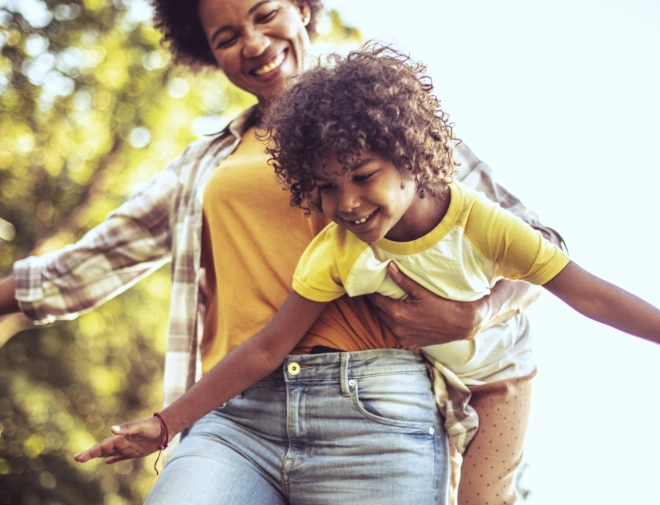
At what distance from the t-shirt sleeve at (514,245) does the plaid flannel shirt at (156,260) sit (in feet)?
2.98

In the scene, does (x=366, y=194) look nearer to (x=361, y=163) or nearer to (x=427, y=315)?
(x=361, y=163)

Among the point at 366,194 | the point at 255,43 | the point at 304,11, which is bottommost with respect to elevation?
the point at 366,194

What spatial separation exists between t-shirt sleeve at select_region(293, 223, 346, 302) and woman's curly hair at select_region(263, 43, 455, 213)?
10 centimetres

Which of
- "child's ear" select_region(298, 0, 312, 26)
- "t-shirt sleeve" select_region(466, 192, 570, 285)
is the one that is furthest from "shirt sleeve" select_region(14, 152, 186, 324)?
"t-shirt sleeve" select_region(466, 192, 570, 285)

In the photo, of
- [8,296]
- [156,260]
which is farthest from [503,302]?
[8,296]

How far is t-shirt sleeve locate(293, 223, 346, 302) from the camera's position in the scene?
1.59 metres

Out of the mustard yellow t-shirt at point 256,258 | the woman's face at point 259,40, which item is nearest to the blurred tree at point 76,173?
the woman's face at point 259,40

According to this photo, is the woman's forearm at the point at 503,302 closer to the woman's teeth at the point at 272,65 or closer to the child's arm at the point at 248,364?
the child's arm at the point at 248,364

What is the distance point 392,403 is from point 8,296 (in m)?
1.26

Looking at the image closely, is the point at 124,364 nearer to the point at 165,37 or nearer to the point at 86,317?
the point at 86,317

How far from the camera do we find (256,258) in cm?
185

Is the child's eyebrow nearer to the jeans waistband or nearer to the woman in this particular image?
the woman

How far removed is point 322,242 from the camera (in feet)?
5.47

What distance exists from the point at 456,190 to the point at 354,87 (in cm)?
34
